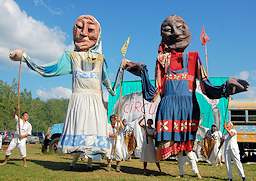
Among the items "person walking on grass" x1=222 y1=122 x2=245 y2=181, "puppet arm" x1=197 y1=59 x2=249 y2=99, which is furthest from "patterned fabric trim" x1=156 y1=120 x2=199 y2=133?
"puppet arm" x1=197 y1=59 x2=249 y2=99

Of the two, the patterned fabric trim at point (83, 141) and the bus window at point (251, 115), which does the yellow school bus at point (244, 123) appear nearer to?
the bus window at point (251, 115)

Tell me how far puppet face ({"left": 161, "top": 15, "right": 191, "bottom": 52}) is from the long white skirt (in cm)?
224

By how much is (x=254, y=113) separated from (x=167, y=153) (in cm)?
803

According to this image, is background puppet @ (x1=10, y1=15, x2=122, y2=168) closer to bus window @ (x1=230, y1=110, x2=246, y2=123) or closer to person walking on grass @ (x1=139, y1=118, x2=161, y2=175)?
person walking on grass @ (x1=139, y1=118, x2=161, y2=175)

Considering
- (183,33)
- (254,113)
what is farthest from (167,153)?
(254,113)

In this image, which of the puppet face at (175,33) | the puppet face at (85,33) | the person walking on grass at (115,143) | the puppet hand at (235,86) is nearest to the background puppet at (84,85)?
the puppet face at (85,33)

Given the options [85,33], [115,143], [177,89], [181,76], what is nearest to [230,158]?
[177,89]

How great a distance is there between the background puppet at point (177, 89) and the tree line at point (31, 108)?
82.9ft

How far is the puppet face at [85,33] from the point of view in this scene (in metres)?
10.1

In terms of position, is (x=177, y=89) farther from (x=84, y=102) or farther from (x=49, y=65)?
(x=49, y=65)

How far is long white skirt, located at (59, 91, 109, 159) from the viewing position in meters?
9.20

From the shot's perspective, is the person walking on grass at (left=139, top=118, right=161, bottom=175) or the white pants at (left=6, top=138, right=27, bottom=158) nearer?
the person walking on grass at (left=139, top=118, right=161, bottom=175)

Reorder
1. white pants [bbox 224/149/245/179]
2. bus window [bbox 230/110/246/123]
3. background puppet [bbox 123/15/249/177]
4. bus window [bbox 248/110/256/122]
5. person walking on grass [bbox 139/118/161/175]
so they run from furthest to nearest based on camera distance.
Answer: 1. bus window [bbox 230/110/246/123]
2. bus window [bbox 248/110/256/122]
3. person walking on grass [bbox 139/118/161/175]
4. background puppet [bbox 123/15/249/177]
5. white pants [bbox 224/149/245/179]

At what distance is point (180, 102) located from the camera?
9055mm
